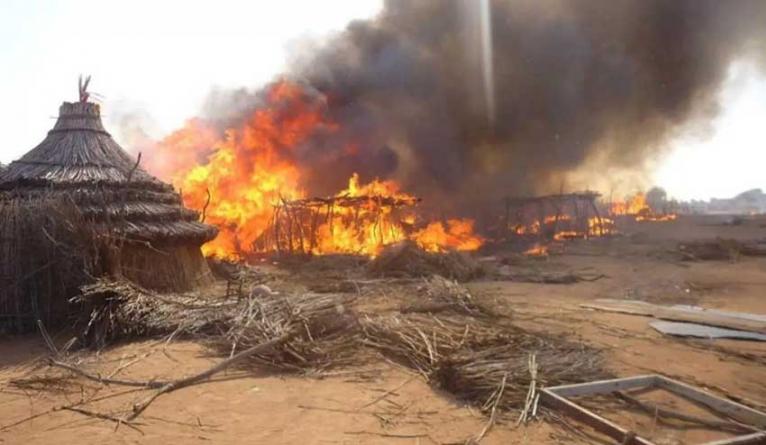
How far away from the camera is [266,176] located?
800 inches

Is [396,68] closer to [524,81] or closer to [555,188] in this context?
[524,81]

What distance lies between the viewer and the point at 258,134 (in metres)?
20.4

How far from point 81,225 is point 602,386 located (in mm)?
6907

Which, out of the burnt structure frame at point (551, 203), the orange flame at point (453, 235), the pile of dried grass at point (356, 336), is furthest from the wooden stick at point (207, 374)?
the burnt structure frame at point (551, 203)

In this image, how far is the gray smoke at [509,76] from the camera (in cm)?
2122

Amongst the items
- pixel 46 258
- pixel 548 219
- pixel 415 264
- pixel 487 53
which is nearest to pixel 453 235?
pixel 548 219

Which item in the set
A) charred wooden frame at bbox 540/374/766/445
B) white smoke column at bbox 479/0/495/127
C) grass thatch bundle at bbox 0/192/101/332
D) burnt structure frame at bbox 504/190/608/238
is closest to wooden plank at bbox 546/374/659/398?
charred wooden frame at bbox 540/374/766/445

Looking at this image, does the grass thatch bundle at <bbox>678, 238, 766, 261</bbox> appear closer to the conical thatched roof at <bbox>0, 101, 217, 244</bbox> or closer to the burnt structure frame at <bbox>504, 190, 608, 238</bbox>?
the burnt structure frame at <bbox>504, 190, 608, 238</bbox>

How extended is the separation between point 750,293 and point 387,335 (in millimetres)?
8704

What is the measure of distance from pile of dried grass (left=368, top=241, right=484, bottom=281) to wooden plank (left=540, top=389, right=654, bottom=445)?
8.07 metres

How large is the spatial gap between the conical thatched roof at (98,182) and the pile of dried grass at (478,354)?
186 inches

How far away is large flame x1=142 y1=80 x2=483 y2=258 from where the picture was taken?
19.2 meters

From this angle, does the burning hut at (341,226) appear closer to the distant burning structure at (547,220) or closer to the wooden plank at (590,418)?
the distant burning structure at (547,220)

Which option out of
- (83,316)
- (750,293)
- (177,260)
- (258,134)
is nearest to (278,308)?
(83,316)
